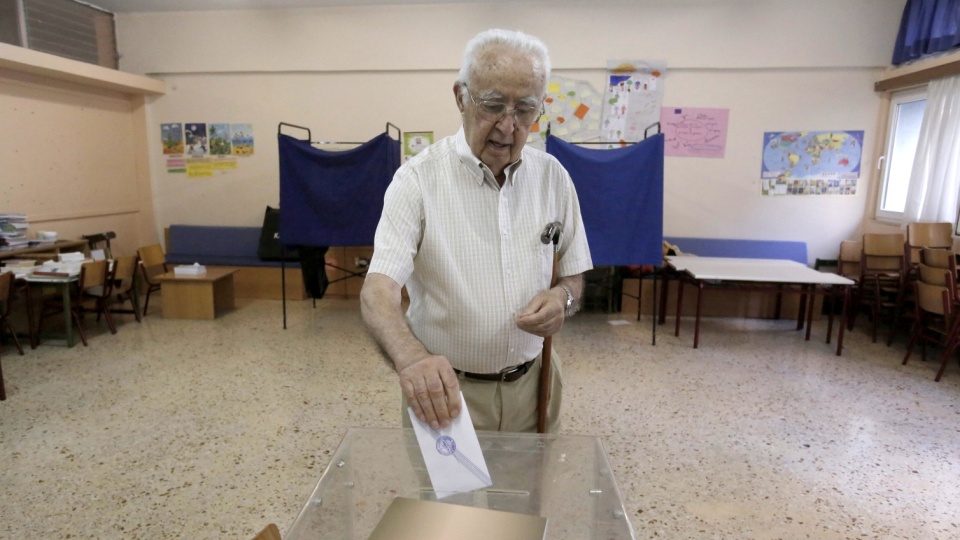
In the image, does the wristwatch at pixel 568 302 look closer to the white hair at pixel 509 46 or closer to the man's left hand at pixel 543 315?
the man's left hand at pixel 543 315

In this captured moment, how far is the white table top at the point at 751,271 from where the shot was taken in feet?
12.8

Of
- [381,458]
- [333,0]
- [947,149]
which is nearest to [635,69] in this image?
[947,149]

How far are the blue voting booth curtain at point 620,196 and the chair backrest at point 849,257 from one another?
2.44 metres

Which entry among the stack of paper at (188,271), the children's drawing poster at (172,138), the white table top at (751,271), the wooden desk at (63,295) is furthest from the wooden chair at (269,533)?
the children's drawing poster at (172,138)

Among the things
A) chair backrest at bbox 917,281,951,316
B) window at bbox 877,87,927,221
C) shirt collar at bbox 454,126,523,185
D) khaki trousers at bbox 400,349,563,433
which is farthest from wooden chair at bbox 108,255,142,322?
window at bbox 877,87,927,221

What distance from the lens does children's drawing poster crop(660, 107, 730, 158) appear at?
5.11 m

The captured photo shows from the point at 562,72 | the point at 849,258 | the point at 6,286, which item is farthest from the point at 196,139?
the point at 849,258

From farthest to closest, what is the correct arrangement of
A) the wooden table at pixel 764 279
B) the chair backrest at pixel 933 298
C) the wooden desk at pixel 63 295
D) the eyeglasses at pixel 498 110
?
the wooden table at pixel 764 279 < the wooden desk at pixel 63 295 < the chair backrest at pixel 933 298 < the eyeglasses at pixel 498 110

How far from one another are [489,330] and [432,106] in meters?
4.60

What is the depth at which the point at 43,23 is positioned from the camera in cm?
451

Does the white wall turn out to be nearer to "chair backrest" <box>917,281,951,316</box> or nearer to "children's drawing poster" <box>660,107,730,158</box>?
"children's drawing poster" <box>660,107,730,158</box>

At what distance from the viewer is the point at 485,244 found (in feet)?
3.83

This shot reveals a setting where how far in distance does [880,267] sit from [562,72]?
3467 mm

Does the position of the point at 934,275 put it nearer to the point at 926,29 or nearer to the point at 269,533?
the point at 926,29
